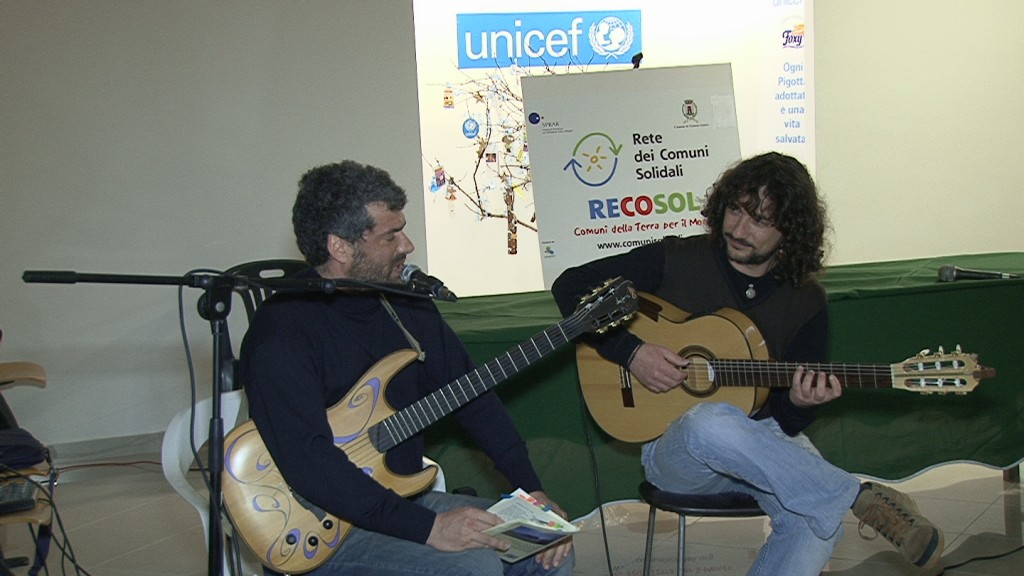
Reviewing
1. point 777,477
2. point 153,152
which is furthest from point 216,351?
point 153,152

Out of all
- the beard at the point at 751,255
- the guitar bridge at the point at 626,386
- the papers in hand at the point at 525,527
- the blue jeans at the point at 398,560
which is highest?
the beard at the point at 751,255

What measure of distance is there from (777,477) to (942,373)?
43cm

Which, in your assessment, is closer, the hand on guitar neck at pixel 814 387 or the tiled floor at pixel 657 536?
the hand on guitar neck at pixel 814 387

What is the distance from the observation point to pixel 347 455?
2072 millimetres

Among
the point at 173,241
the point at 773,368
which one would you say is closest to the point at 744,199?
the point at 773,368

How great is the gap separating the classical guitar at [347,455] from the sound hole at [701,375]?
451mm

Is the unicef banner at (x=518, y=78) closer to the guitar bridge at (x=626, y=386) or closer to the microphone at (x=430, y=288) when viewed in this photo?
the guitar bridge at (x=626, y=386)

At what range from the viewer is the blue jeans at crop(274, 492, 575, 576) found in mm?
1958

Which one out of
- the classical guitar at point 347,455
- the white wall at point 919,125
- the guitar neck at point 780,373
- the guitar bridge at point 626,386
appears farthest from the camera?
the white wall at point 919,125

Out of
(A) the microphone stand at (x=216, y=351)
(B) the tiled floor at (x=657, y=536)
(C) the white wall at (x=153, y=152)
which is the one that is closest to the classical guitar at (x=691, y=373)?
(B) the tiled floor at (x=657, y=536)

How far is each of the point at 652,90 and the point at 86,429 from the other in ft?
9.79

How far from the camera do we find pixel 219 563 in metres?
1.77

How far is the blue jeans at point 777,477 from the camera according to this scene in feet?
7.47

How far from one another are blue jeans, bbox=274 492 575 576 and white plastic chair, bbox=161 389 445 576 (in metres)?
0.19
